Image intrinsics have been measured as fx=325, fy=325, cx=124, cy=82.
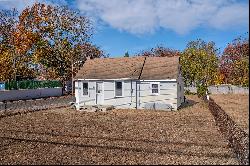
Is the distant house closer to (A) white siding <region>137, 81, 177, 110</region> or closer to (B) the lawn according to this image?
(A) white siding <region>137, 81, 177, 110</region>

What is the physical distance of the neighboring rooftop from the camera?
105 feet

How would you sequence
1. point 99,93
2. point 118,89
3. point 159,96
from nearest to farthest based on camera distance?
point 159,96, point 118,89, point 99,93


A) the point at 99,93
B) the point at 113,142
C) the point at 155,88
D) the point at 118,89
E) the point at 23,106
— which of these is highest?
the point at 155,88

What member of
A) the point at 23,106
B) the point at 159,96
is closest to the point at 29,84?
the point at 23,106

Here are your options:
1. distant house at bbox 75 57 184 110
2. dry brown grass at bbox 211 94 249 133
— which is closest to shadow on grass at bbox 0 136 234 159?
dry brown grass at bbox 211 94 249 133

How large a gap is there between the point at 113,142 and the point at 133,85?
16.6 m

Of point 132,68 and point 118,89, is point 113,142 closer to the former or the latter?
point 118,89

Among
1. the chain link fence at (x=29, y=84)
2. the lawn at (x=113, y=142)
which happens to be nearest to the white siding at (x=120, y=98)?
the lawn at (x=113, y=142)

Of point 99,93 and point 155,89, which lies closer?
point 155,89

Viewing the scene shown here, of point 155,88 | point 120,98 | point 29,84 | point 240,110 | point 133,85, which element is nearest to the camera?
point 240,110

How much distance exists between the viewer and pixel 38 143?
15.4 meters

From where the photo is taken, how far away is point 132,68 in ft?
111

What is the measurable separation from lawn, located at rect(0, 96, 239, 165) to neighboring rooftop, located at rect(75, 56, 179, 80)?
953 centimetres

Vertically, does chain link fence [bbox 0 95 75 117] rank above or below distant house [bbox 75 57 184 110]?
below
